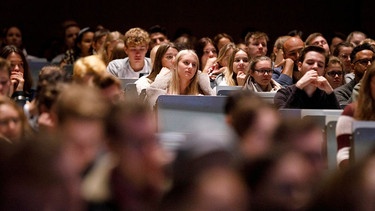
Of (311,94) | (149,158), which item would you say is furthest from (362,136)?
(149,158)

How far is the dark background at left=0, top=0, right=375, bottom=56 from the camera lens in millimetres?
9984

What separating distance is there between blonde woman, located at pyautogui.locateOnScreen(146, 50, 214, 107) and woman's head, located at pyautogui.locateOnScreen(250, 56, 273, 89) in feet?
1.43

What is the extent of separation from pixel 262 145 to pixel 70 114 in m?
0.47

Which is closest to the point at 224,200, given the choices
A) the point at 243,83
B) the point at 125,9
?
the point at 243,83

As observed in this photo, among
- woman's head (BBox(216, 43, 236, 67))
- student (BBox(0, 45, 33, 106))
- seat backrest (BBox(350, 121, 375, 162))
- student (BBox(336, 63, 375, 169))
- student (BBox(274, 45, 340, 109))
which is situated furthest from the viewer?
woman's head (BBox(216, 43, 236, 67))

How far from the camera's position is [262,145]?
231cm

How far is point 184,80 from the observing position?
17.3 feet

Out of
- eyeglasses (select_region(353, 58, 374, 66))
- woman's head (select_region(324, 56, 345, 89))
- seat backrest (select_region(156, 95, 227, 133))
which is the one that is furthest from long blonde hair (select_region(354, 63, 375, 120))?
woman's head (select_region(324, 56, 345, 89))

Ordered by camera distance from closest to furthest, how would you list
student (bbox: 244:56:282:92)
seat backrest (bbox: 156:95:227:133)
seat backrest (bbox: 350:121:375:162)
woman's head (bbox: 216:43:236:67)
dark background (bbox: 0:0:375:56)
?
seat backrest (bbox: 350:121:375:162), seat backrest (bbox: 156:95:227:133), student (bbox: 244:56:282:92), woman's head (bbox: 216:43:236:67), dark background (bbox: 0:0:375:56)

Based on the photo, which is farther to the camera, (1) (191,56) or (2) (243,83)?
(2) (243,83)

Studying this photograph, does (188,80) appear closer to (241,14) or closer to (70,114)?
(70,114)

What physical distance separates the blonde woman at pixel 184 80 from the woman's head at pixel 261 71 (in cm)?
44

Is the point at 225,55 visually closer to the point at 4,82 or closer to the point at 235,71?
the point at 235,71

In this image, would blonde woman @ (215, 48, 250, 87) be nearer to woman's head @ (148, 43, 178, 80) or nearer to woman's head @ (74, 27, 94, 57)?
woman's head @ (148, 43, 178, 80)
